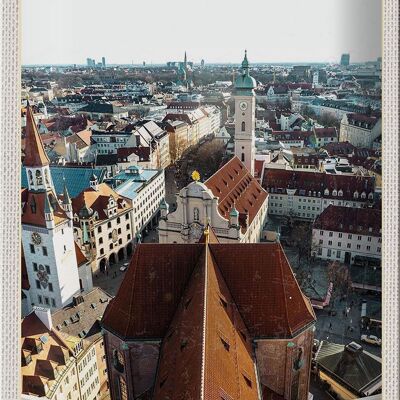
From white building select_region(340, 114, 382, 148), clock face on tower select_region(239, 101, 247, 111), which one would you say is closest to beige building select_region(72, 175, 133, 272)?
clock face on tower select_region(239, 101, 247, 111)

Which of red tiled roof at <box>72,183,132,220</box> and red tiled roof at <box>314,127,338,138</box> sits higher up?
red tiled roof at <box>314,127,338,138</box>

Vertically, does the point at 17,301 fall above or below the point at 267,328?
above

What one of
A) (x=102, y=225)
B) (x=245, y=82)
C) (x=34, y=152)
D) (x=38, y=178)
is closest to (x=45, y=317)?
(x=38, y=178)

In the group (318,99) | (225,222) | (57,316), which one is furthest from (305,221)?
(318,99)

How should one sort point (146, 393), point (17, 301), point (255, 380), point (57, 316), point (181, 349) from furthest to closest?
point (57, 316), point (146, 393), point (255, 380), point (181, 349), point (17, 301)

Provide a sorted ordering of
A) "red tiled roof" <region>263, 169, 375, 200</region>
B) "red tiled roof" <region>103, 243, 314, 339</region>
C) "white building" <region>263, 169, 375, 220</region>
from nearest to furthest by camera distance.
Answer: "red tiled roof" <region>103, 243, 314, 339</region> → "red tiled roof" <region>263, 169, 375, 200</region> → "white building" <region>263, 169, 375, 220</region>

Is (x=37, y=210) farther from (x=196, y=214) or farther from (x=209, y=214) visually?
(x=209, y=214)

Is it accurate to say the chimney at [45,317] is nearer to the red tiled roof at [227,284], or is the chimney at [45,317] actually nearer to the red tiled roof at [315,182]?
the red tiled roof at [227,284]

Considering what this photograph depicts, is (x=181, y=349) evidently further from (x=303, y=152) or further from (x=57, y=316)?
(x=303, y=152)

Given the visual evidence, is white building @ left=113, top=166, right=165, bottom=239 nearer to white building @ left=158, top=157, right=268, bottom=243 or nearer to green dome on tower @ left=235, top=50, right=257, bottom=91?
white building @ left=158, top=157, right=268, bottom=243
